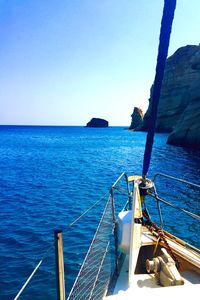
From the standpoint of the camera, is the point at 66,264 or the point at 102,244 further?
the point at 66,264

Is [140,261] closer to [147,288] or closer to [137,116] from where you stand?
[147,288]

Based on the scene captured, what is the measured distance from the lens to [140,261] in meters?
6.33

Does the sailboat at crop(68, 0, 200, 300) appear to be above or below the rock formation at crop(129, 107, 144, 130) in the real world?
below

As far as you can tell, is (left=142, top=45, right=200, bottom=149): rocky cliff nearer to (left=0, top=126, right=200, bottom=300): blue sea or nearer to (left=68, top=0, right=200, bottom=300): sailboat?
(left=0, top=126, right=200, bottom=300): blue sea

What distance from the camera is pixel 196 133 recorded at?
163 feet

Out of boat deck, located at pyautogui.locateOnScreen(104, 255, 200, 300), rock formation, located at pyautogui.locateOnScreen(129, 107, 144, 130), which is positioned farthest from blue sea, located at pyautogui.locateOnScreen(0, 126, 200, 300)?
rock formation, located at pyautogui.locateOnScreen(129, 107, 144, 130)

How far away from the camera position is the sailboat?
183 inches

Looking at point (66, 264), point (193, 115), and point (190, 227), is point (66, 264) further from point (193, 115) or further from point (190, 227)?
point (193, 115)

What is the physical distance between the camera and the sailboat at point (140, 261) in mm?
4652

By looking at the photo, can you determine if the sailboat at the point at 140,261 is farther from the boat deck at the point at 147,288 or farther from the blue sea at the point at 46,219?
the blue sea at the point at 46,219

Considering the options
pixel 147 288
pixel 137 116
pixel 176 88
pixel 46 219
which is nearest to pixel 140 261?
pixel 147 288

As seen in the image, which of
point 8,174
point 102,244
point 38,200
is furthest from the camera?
point 8,174

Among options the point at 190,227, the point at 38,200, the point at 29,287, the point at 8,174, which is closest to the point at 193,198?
the point at 190,227

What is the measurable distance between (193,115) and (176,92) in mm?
49897
